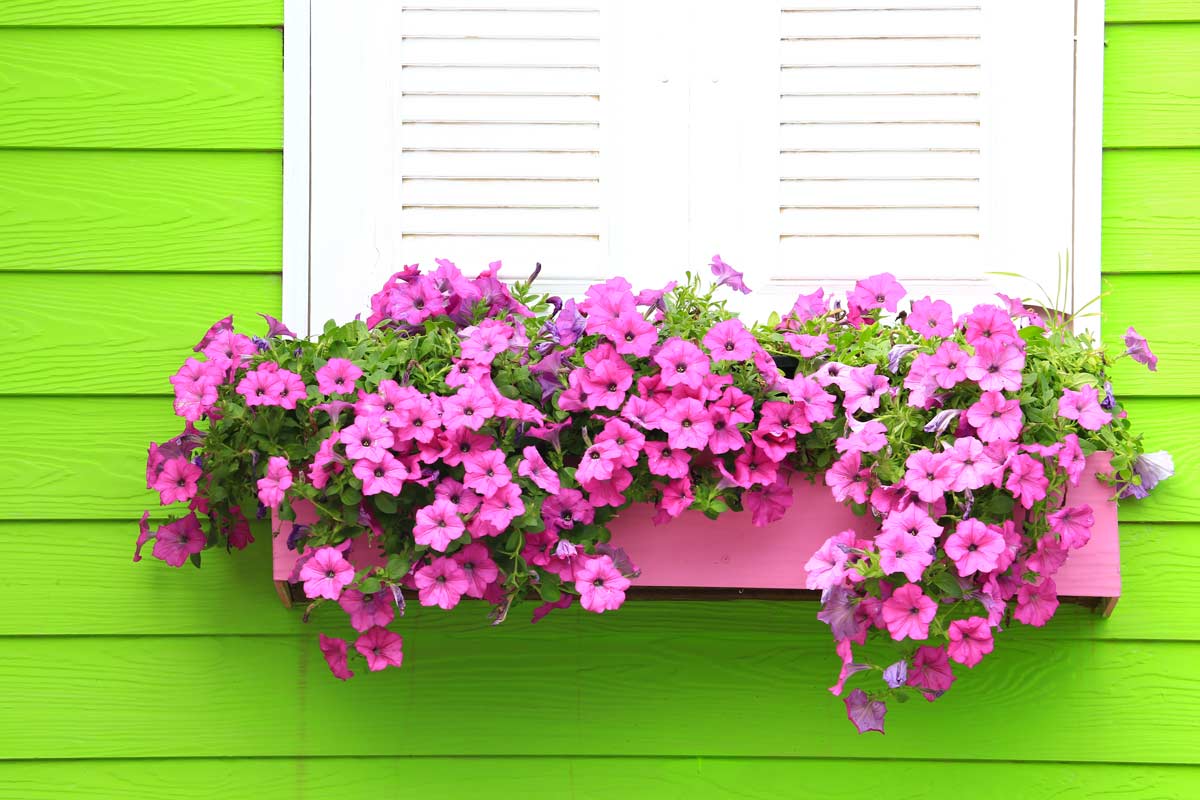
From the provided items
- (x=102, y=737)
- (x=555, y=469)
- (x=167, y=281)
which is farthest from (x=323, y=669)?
(x=167, y=281)

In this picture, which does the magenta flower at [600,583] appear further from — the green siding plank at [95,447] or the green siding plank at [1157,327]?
the green siding plank at [1157,327]

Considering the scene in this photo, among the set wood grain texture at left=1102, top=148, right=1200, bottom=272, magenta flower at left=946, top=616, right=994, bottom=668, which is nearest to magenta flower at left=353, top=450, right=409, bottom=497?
magenta flower at left=946, top=616, right=994, bottom=668

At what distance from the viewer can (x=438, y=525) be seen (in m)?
1.41

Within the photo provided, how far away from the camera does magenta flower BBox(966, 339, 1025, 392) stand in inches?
56.3

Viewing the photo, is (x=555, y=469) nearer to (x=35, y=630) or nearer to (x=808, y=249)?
(x=808, y=249)

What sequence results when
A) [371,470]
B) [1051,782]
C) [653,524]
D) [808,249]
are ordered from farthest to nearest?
[808,249], [1051,782], [653,524], [371,470]

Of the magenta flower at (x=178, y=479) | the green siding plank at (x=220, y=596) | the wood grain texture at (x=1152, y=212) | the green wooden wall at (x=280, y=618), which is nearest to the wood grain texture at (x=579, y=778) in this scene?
the green wooden wall at (x=280, y=618)

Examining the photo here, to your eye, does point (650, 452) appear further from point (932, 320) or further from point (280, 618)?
point (280, 618)

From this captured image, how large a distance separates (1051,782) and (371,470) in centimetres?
103

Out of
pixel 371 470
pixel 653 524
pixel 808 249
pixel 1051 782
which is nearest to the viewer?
pixel 371 470

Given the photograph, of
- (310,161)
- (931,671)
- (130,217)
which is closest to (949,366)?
(931,671)

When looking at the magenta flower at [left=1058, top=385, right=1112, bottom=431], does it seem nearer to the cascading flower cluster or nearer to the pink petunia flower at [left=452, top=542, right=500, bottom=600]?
the cascading flower cluster

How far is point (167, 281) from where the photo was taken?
1729 millimetres

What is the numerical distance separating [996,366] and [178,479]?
105cm
